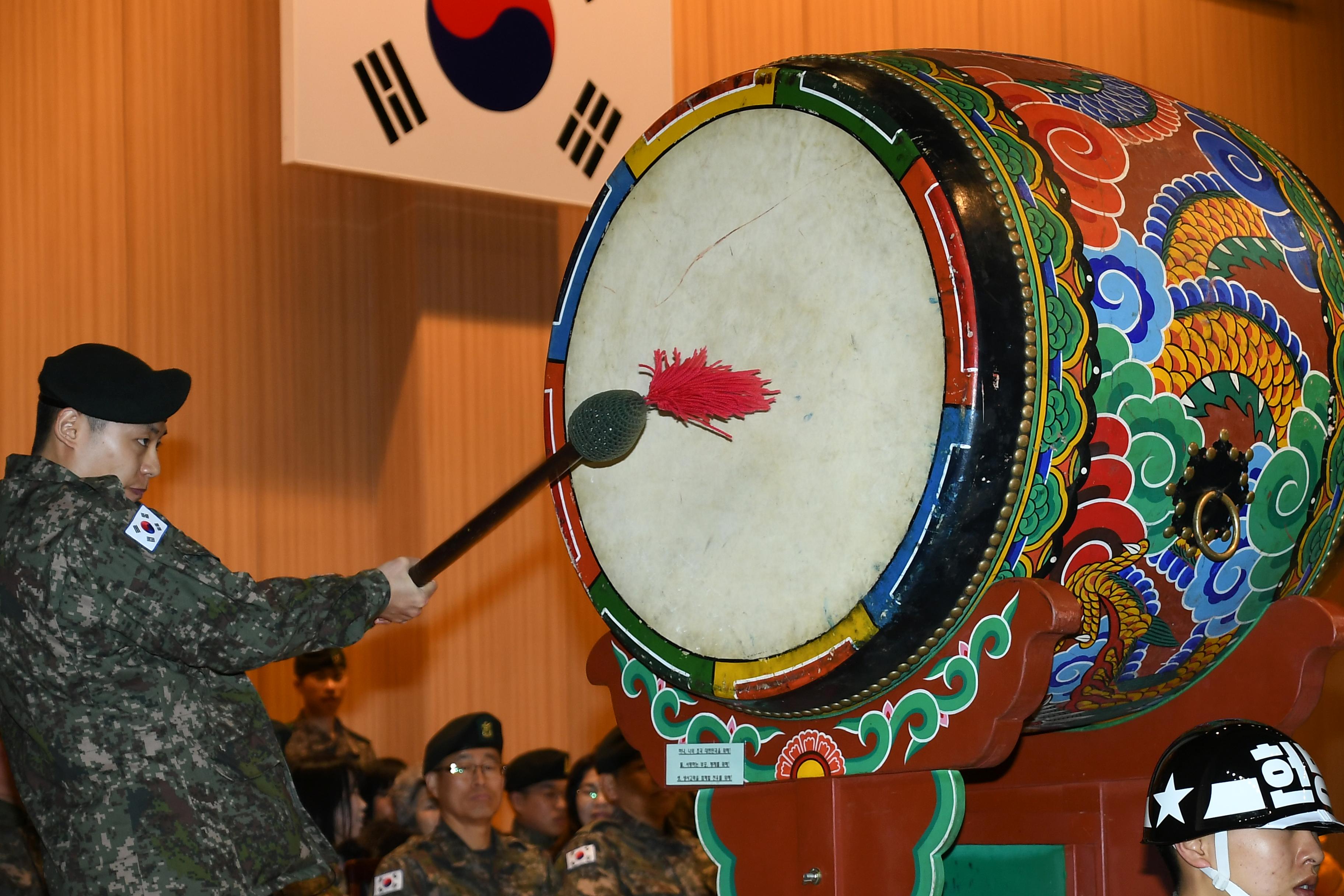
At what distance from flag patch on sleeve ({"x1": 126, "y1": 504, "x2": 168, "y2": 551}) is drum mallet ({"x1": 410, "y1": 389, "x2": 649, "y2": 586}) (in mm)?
318

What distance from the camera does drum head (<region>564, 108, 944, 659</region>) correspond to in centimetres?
166

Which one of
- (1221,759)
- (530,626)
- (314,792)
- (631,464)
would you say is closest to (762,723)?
(631,464)

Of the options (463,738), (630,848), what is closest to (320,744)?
(463,738)

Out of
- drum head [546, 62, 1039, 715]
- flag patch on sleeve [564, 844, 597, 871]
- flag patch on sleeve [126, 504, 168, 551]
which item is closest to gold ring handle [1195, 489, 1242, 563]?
drum head [546, 62, 1039, 715]

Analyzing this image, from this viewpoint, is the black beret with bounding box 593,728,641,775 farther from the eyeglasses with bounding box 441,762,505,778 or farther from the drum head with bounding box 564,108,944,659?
the drum head with bounding box 564,108,944,659

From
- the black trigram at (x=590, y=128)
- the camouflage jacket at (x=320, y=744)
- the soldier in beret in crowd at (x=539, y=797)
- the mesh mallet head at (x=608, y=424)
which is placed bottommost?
the soldier in beret in crowd at (x=539, y=797)

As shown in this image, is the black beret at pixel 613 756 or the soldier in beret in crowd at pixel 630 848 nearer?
the soldier in beret in crowd at pixel 630 848

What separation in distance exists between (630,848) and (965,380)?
3.16m

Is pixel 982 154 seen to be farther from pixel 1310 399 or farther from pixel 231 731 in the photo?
pixel 231 731

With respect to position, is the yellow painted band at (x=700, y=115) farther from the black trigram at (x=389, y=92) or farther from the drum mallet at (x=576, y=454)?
the black trigram at (x=389, y=92)

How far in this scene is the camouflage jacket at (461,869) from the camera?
403cm

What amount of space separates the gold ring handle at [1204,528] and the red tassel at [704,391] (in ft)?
1.60

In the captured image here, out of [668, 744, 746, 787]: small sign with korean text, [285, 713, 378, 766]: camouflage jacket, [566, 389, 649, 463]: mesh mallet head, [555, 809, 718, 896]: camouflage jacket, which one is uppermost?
[566, 389, 649, 463]: mesh mallet head

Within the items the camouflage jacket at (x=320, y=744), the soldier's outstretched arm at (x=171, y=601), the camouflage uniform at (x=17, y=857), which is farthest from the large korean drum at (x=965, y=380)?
the camouflage jacket at (x=320, y=744)
